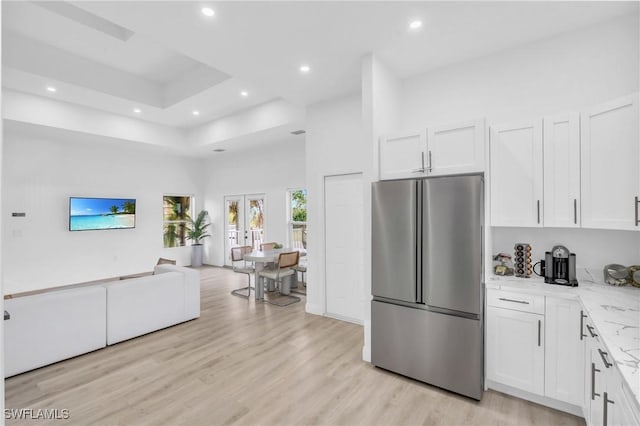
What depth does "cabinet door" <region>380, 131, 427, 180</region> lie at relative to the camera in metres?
2.88

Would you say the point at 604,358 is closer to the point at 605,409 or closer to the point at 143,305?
the point at 605,409

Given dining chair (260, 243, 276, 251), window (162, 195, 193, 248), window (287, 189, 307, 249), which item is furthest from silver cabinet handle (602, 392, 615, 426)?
window (162, 195, 193, 248)

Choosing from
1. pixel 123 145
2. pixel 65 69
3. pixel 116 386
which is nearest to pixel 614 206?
pixel 116 386

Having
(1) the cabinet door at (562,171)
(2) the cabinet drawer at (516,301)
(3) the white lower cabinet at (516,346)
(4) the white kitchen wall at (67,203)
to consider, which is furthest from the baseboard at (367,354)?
(4) the white kitchen wall at (67,203)

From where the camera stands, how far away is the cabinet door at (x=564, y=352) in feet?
7.41

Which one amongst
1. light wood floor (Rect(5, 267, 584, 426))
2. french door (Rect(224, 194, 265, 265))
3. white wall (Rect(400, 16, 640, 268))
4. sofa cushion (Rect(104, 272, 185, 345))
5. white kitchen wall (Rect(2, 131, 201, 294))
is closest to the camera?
light wood floor (Rect(5, 267, 584, 426))

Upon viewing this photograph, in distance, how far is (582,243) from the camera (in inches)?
107

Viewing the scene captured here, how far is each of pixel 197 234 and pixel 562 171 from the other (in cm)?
789

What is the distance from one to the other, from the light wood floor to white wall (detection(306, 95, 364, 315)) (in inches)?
36.3

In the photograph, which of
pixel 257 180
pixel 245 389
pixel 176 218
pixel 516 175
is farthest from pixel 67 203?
pixel 516 175

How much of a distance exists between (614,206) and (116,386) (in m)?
4.30

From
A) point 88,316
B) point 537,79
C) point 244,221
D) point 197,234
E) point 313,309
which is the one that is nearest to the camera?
point 537,79

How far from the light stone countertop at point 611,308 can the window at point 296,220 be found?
435 centimetres

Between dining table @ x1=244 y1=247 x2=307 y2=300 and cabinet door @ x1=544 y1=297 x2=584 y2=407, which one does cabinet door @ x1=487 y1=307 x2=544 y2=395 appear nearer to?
cabinet door @ x1=544 y1=297 x2=584 y2=407
